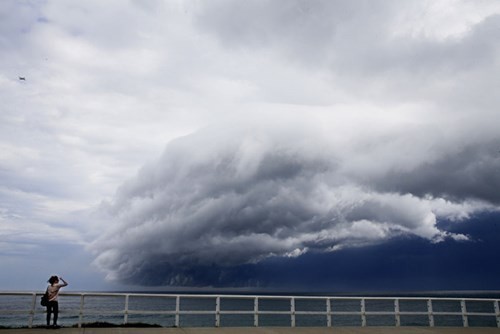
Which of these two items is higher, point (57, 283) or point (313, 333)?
point (57, 283)

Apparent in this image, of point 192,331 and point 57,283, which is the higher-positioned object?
point 57,283

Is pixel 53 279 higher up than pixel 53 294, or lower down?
higher up

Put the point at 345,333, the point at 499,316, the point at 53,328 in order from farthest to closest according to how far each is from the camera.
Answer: the point at 499,316 → the point at 345,333 → the point at 53,328

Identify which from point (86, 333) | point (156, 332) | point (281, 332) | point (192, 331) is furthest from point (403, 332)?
point (86, 333)

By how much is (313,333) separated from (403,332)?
3271 mm

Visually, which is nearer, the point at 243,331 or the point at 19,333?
the point at 19,333

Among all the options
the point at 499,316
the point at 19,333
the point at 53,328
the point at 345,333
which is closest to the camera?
the point at 19,333

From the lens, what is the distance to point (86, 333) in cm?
1342

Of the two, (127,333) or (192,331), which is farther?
(192,331)

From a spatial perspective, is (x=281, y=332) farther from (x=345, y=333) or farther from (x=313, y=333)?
(x=345, y=333)

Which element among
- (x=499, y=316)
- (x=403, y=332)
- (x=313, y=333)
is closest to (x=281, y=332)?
(x=313, y=333)

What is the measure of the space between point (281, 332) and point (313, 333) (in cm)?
114

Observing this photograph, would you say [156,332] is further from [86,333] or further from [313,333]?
[313,333]

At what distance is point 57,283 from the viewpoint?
48.4 feet
